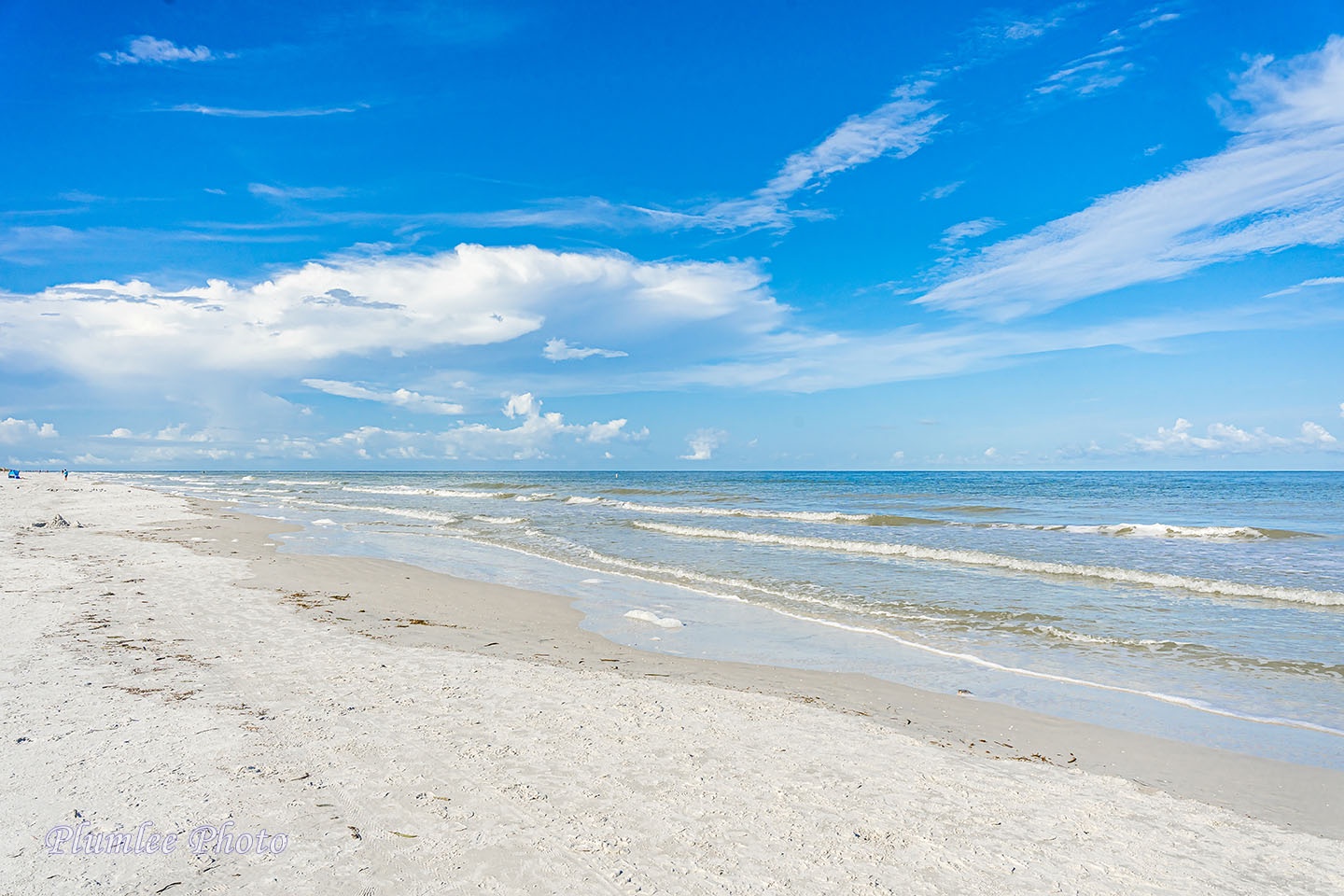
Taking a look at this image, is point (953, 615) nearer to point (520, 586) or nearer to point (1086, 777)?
point (1086, 777)

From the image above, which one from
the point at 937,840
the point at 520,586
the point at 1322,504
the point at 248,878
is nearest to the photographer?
the point at 248,878

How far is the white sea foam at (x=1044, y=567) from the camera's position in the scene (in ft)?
49.0

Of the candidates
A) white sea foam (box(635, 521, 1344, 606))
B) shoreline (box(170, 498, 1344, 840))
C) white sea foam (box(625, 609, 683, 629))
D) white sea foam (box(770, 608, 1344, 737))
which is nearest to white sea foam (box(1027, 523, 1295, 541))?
white sea foam (box(635, 521, 1344, 606))

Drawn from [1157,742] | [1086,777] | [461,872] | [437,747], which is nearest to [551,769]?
[437,747]

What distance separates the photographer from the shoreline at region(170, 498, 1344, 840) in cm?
588

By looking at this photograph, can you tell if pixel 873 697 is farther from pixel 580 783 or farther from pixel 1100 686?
pixel 580 783

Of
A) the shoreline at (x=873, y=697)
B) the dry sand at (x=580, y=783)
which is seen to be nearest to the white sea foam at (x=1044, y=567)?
the shoreline at (x=873, y=697)

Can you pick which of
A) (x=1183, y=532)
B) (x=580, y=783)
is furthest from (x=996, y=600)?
(x=1183, y=532)

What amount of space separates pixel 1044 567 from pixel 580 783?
17.0 m

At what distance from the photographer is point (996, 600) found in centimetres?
1433

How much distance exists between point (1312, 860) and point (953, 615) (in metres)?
8.43

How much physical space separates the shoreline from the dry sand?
44mm

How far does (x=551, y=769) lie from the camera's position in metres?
5.49

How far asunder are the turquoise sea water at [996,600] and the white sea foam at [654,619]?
2.0 inches
